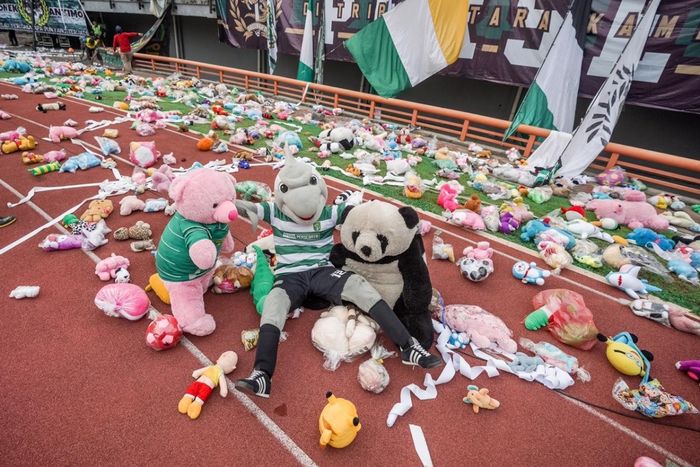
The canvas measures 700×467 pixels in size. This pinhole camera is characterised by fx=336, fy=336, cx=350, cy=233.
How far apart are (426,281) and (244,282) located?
71.2 inches

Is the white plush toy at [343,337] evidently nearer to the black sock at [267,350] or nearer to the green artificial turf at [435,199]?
the black sock at [267,350]

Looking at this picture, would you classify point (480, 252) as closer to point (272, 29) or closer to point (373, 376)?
point (373, 376)

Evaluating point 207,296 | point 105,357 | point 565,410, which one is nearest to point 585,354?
point 565,410

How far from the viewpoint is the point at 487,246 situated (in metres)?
4.16

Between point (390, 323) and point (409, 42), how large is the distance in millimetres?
8347

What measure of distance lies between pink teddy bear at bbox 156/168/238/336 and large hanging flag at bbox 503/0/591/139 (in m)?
7.45

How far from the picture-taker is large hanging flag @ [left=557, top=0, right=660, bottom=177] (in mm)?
6191

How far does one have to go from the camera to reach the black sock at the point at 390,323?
102 inches

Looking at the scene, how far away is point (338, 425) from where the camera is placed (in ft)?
6.77

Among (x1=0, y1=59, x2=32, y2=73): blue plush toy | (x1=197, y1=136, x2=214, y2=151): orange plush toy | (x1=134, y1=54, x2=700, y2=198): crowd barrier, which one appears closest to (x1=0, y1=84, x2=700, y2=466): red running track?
(x1=197, y1=136, x2=214, y2=151): orange plush toy

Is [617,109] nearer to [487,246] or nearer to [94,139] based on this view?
[487,246]

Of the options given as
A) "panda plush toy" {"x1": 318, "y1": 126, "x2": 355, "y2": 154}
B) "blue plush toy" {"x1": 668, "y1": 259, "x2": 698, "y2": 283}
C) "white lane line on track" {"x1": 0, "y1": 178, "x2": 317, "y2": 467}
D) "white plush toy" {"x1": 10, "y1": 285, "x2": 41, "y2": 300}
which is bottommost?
"white lane line on track" {"x1": 0, "y1": 178, "x2": 317, "y2": 467}

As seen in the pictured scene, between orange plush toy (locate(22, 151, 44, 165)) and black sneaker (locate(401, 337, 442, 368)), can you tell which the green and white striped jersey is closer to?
black sneaker (locate(401, 337, 442, 368))

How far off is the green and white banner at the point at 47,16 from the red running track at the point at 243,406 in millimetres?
22406
